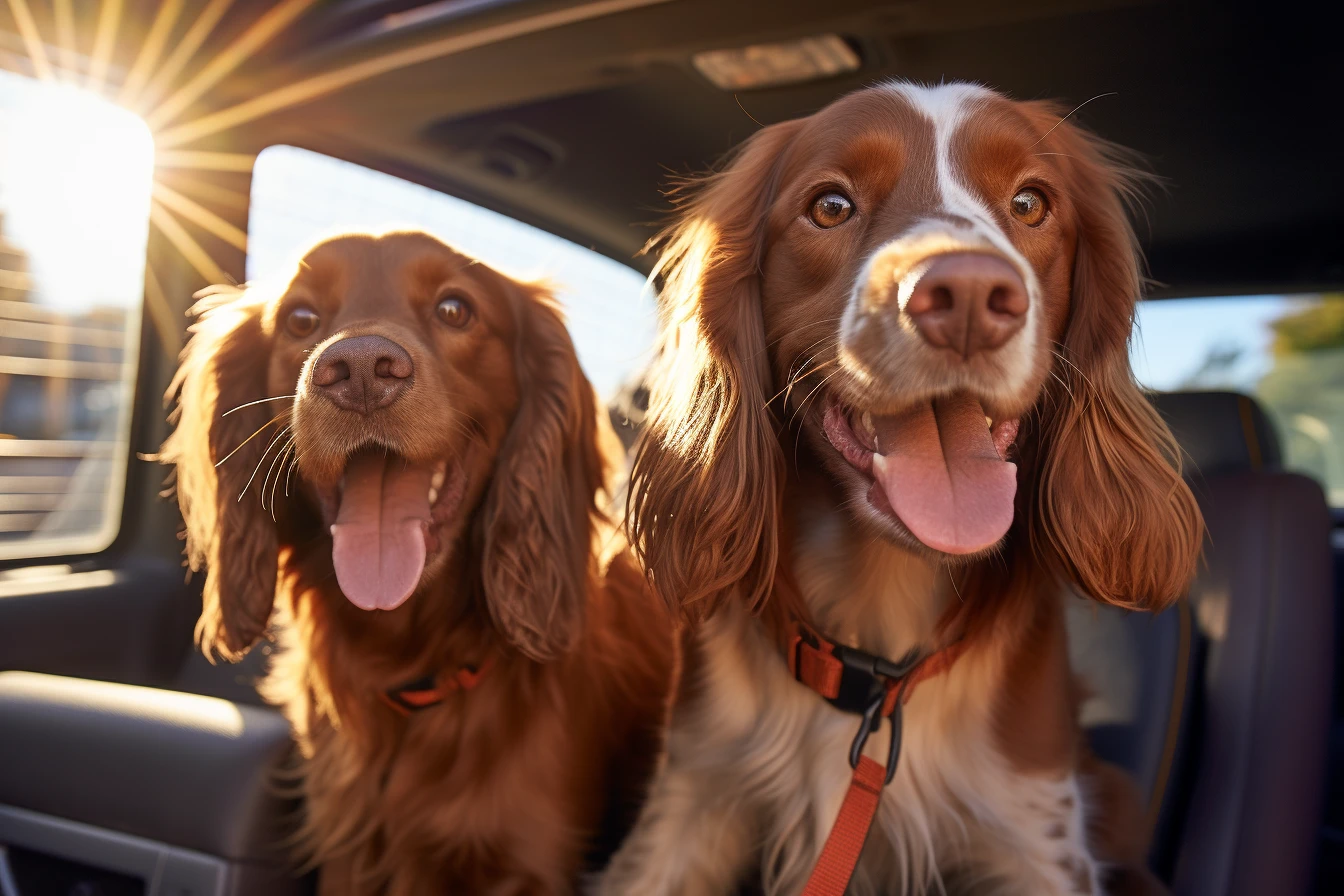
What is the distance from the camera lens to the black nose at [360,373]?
161 cm

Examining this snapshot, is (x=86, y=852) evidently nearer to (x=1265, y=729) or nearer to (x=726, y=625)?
(x=726, y=625)

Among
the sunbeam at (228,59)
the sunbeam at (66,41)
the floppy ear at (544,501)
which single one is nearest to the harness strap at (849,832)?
the floppy ear at (544,501)

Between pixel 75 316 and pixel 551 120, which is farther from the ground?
pixel 551 120

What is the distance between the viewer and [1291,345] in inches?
146

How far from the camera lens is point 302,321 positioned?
1901 millimetres

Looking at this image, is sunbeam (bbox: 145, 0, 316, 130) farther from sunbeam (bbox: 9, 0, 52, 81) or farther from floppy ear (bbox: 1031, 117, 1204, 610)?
floppy ear (bbox: 1031, 117, 1204, 610)

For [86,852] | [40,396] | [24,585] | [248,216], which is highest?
[248,216]

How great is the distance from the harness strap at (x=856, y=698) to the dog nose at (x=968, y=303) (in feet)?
1.96

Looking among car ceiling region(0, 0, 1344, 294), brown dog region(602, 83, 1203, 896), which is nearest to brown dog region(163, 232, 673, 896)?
brown dog region(602, 83, 1203, 896)

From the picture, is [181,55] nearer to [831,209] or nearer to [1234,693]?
[831,209]

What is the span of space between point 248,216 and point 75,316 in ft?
1.72

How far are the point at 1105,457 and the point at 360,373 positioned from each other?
4.00 feet

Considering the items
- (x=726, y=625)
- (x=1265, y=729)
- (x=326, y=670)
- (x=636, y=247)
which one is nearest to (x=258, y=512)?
(x=326, y=670)

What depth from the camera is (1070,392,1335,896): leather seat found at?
215 centimetres
